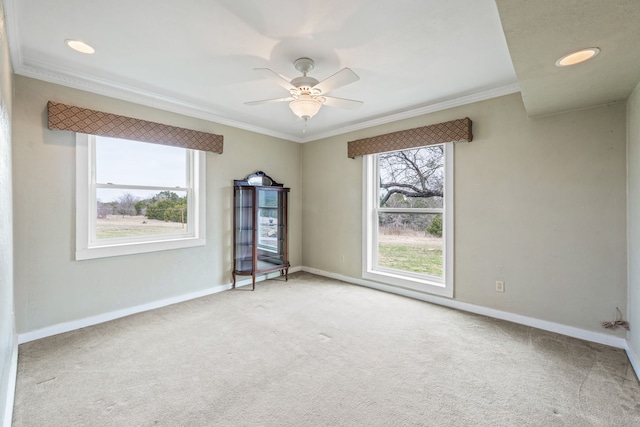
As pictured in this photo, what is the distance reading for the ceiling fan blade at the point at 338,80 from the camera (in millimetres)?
1993

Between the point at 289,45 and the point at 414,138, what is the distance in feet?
6.54

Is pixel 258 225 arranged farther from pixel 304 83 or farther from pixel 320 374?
pixel 320 374

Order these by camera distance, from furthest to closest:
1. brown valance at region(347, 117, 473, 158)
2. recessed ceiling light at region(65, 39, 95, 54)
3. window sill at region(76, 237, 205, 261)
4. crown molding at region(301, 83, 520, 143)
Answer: brown valance at region(347, 117, 473, 158)
crown molding at region(301, 83, 520, 143)
window sill at region(76, 237, 205, 261)
recessed ceiling light at region(65, 39, 95, 54)

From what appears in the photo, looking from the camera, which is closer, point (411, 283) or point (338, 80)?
point (338, 80)

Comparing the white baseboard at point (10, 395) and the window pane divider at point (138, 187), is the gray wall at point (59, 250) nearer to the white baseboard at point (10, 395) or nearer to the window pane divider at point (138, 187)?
the window pane divider at point (138, 187)

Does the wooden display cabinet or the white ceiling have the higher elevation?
the white ceiling

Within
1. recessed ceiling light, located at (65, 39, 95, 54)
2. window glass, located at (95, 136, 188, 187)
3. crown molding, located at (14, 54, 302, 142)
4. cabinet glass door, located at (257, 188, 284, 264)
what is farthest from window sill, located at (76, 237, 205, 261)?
recessed ceiling light, located at (65, 39, 95, 54)

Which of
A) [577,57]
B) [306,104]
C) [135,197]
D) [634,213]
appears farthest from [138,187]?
[634,213]

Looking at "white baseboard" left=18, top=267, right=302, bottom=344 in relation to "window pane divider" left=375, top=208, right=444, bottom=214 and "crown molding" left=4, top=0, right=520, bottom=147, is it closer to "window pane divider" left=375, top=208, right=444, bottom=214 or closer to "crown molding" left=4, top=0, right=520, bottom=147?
"crown molding" left=4, top=0, right=520, bottom=147

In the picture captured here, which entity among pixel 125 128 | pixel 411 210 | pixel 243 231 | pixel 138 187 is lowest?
pixel 243 231

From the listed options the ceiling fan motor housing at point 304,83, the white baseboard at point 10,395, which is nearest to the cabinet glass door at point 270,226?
the ceiling fan motor housing at point 304,83

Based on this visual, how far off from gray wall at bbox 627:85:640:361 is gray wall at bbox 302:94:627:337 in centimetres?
9

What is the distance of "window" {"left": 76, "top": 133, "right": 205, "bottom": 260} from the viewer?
2795mm

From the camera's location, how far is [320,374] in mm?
2018
